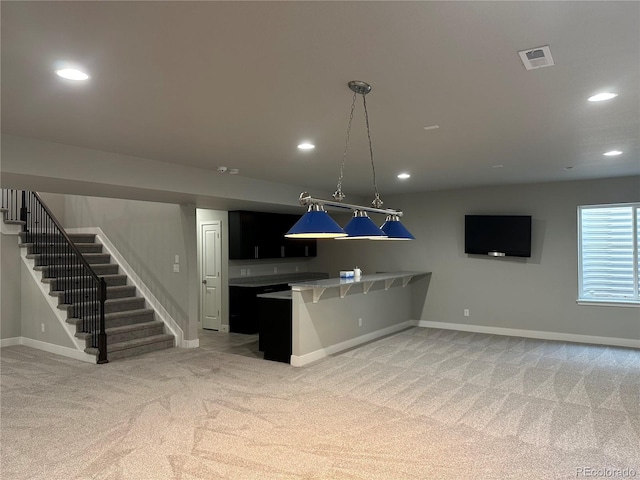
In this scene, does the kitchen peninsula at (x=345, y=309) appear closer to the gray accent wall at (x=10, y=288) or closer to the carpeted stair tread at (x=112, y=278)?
the carpeted stair tread at (x=112, y=278)

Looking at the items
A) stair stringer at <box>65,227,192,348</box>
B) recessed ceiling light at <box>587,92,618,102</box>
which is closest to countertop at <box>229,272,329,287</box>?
stair stringer at <box>65,227,192,348</box>

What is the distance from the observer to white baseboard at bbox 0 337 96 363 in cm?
586

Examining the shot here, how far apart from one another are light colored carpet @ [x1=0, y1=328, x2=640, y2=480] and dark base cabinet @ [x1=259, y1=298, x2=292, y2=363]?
0.23m

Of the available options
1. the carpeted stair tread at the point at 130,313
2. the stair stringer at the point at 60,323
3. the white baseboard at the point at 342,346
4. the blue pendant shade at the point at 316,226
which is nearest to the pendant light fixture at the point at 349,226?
the blue pendant shade at the point at 316,226

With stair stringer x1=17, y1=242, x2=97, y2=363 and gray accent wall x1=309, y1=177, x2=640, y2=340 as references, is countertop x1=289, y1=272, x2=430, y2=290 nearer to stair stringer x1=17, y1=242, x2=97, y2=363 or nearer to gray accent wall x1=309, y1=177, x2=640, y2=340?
gray accent wall x1=309, y1=177, x2=640, y2=340

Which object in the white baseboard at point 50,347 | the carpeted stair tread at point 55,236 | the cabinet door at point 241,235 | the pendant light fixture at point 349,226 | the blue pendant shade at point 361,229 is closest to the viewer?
the pendant light fixture at point 349,226

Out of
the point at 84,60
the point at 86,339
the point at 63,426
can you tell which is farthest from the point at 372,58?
the point at 86,339

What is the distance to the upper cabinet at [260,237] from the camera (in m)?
7.92

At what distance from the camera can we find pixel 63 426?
3688 millimetres

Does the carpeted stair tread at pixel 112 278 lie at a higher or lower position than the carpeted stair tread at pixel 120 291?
higher

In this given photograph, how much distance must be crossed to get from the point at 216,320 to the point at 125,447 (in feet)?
16.3

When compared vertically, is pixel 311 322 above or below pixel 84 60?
below

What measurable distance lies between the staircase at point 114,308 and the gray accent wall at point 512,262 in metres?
4.37

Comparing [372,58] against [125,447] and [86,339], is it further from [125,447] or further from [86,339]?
[86,339]
